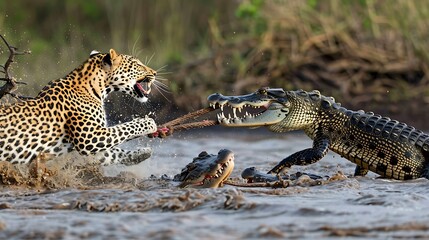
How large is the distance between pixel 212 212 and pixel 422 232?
1504mm

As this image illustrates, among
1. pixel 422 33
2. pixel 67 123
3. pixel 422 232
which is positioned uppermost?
pixel 422 33

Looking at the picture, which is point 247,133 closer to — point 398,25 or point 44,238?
point 398,25

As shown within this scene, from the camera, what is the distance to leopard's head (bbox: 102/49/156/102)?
920 centimetres

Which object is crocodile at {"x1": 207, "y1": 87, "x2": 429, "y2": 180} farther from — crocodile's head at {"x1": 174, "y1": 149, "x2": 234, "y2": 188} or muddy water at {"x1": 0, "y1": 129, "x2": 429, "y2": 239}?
crocodile's head at {"x1": 174, "y1": 149, "x2": 234, "y2": 188}

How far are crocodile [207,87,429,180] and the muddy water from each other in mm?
241

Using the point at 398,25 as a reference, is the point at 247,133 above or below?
below

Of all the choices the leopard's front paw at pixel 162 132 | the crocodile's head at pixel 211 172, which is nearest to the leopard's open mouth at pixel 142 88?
the leopard's front paw at pixel 162 132

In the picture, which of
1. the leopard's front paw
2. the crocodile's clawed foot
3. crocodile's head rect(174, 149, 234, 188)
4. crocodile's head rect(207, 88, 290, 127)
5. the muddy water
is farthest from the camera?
crocodile's head rect(207, 88, 290, 127)

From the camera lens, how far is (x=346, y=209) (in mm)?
7074

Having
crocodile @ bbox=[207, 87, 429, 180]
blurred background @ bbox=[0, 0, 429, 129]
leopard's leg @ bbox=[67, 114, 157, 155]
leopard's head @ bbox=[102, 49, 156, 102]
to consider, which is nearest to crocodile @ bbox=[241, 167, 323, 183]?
crocodile @ bbox=[207, 87, 429, 180]

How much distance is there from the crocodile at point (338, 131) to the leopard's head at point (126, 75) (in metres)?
0.68

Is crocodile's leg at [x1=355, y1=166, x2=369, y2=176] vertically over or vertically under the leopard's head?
under

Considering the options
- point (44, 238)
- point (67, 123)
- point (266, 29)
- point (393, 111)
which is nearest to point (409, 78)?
point (393, 111)

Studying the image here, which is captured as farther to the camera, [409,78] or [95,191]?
[409,78]
